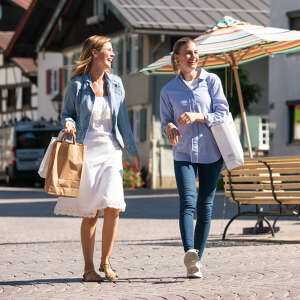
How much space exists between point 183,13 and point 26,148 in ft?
25.4

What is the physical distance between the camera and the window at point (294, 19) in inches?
1276

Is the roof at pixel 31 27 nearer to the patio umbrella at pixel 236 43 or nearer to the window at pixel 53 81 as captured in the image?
the window at pixel 53 81

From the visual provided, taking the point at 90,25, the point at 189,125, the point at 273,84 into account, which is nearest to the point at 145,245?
the point at 189,125

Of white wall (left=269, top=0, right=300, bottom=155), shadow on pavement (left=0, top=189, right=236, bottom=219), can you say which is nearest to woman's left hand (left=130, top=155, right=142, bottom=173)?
shadow on pavement (left=0, top=189, right=236, bottom=219)

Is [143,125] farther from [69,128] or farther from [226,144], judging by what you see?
[69,128]

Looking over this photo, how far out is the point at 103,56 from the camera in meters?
7.99

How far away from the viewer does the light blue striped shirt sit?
26.7ft

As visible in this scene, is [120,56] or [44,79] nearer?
[120,56]

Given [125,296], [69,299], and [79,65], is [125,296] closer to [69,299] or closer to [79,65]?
[69,299]

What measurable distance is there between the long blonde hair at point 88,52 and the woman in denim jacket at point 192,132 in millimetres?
657

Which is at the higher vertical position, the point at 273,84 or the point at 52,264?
the point at 273,84

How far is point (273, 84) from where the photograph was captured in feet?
109

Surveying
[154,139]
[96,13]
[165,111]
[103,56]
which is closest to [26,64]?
[96,13]

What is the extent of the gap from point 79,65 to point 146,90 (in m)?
27.7
